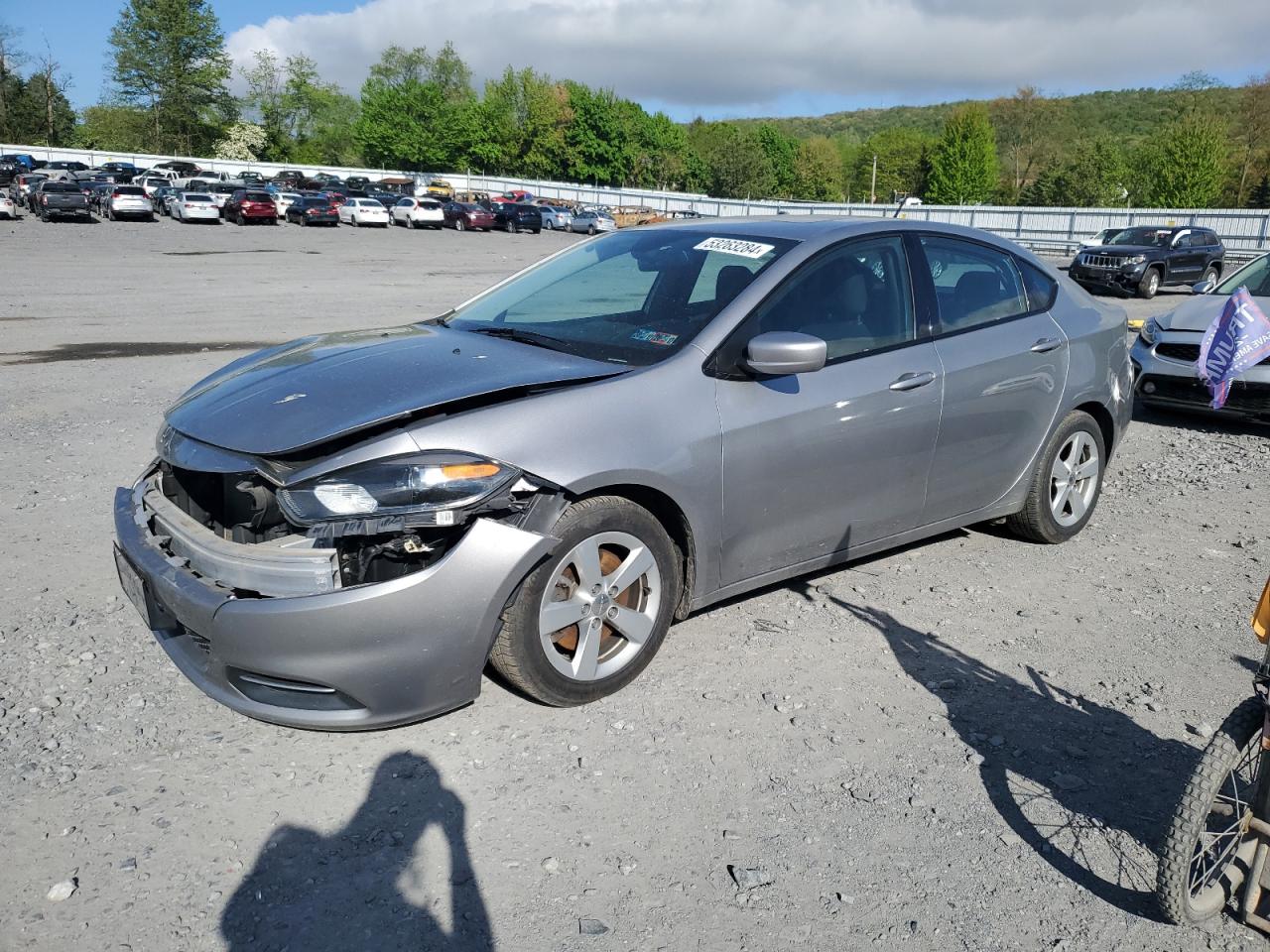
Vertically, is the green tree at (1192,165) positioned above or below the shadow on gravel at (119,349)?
above

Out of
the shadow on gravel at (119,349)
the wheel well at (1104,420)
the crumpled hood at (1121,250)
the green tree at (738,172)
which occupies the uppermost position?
the green tree at (738,172)

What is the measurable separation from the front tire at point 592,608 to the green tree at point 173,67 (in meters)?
104

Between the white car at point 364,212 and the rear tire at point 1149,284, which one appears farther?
the white car at point 364,212

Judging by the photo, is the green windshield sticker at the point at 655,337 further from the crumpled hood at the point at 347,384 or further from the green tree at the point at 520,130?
the green tree at the point at 520,130

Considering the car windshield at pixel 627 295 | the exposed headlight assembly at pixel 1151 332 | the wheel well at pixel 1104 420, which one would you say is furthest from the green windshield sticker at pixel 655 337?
the exposed headlight assembly at pixel 1151 332

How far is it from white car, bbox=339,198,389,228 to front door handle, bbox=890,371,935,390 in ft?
151

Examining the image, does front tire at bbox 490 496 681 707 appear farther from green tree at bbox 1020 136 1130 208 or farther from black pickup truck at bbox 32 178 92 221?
green tree at bbox 1020 136 1130 208

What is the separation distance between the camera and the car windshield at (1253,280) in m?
9.13

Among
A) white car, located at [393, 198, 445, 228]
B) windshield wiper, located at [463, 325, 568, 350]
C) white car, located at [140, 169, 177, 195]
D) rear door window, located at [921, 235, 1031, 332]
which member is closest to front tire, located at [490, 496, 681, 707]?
windshield wiper, located at [463, 325, 568, 350]

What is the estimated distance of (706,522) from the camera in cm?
378

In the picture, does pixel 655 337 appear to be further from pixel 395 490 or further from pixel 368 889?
pixel 368 889

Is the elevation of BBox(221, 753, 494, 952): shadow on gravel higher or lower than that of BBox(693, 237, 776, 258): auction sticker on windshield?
lower

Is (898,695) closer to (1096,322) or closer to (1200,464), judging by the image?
(1096,322)

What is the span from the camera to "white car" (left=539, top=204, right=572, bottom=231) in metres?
54.0
